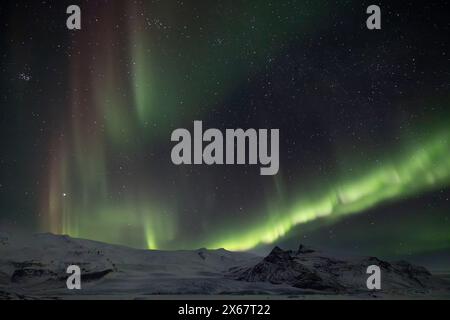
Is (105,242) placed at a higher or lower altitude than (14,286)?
higher

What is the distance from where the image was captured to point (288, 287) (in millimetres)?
10375

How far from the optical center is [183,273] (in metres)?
9.94

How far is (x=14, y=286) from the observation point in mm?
9477

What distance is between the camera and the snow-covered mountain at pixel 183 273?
948cm

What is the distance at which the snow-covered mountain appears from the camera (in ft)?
31.1
